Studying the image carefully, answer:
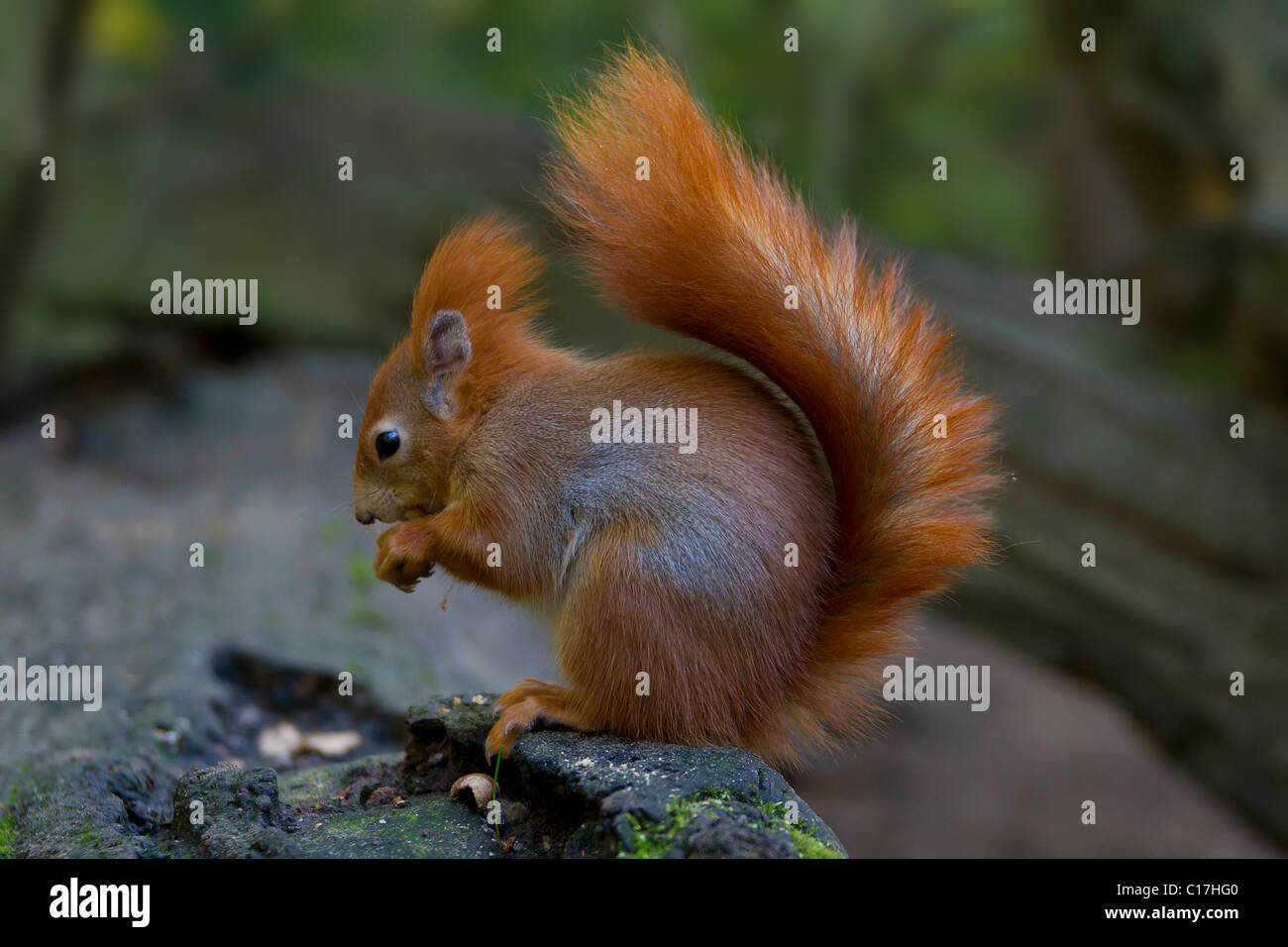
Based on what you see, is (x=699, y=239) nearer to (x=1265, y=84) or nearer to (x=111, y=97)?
(x=1265, y=84)

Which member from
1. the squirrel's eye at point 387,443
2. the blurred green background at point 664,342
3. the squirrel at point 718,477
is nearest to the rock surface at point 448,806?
the squirrel at point 718,477

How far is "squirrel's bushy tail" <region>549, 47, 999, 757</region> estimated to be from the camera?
2.46 metres

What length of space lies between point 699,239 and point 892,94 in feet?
25.6

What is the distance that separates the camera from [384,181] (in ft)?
27.2

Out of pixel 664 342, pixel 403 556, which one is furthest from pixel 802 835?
pixel 664 342

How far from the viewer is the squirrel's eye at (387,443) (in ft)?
9.16

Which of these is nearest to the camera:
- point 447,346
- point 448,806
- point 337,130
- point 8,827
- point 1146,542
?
point 448,806

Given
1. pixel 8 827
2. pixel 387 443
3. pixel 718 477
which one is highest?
pixel 387 443

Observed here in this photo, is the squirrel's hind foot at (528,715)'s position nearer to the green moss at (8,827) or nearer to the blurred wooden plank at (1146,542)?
the green moss at (8,827)

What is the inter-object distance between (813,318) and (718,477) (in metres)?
0.41

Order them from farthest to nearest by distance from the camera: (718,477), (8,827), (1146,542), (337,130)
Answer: (337,130) → (1146,542) → (8,827) → (718,477)

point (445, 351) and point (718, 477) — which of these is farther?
point (445, 351)

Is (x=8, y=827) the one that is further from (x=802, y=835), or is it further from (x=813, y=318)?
(x=813, y=318)

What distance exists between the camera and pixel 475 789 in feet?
8.11
